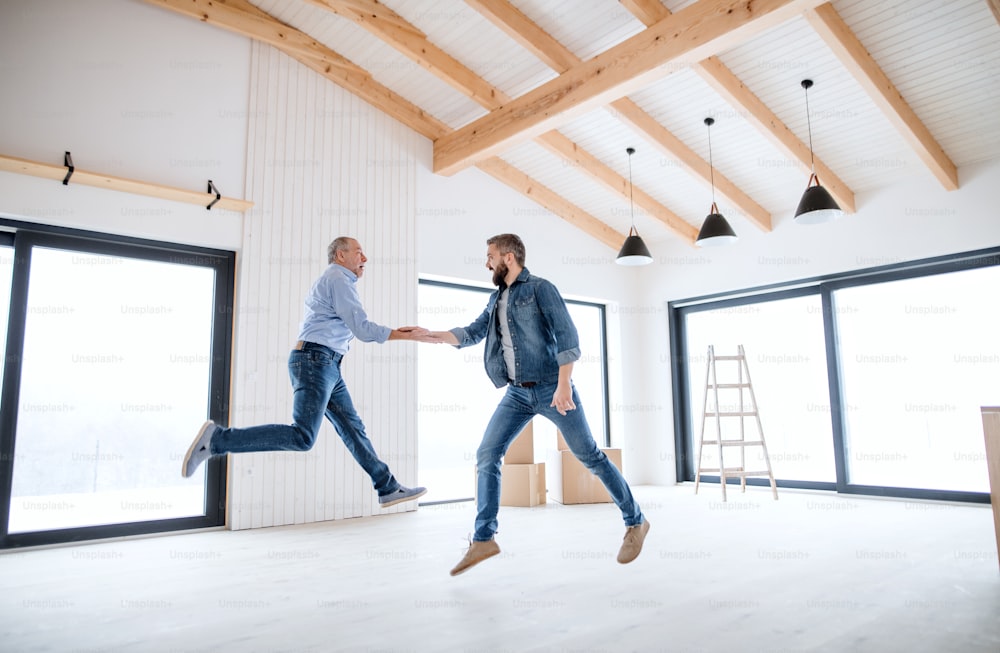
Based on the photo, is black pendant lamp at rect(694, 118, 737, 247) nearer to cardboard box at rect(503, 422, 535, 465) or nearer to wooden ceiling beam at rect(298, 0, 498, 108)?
wooden ceiling beam at rect(298, 0, 498, 108)

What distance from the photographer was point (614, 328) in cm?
700

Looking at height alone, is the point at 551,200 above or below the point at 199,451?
above

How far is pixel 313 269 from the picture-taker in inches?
184

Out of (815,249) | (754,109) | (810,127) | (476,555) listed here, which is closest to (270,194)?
(476,555)

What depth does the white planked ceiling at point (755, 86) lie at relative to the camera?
4008 mm

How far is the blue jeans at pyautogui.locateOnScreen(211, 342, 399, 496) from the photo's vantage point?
2.74 meters

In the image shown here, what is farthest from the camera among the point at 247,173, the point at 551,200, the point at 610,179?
the point at 551,200

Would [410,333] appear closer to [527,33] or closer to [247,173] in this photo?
[247,173]

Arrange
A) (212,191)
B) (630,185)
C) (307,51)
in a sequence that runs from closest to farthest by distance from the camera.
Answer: (212,191), (307,51), (630,185)

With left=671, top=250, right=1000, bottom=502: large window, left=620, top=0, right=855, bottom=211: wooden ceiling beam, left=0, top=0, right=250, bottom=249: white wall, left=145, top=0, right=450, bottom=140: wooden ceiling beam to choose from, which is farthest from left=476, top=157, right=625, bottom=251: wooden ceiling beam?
left=0, top=0, right=250, bottom=249: white wall

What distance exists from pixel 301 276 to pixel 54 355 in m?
1.53

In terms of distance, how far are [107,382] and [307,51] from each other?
265cm

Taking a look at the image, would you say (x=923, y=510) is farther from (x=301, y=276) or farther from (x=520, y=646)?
(x=301, y=276)

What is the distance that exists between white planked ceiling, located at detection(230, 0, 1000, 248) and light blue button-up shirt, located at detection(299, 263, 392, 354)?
243cm
